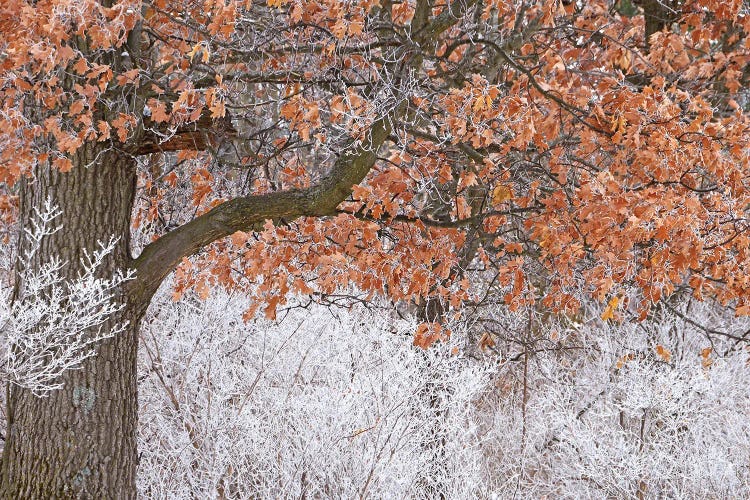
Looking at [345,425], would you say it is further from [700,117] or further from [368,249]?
[700,117]

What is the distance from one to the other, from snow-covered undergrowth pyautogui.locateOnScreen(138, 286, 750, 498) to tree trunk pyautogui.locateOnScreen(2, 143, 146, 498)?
101cm

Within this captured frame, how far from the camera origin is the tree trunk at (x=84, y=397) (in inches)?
207

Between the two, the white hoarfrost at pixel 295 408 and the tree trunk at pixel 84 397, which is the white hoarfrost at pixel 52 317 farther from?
the white hoarfrost at pixel 295 408

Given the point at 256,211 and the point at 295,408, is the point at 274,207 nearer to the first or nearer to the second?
the point at 256,211

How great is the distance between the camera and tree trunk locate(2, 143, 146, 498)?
525 cm

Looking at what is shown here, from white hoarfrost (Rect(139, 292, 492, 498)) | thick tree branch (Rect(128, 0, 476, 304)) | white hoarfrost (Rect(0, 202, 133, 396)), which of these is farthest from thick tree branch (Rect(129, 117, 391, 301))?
white hoarfrost (Rect(139, 292, 492, 498))

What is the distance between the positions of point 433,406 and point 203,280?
2297mm

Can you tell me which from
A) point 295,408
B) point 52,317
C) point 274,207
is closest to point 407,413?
point 295,408

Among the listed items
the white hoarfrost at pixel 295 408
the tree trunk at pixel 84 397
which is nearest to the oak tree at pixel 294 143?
the tree trunk at pixel 84 397

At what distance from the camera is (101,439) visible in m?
5.35

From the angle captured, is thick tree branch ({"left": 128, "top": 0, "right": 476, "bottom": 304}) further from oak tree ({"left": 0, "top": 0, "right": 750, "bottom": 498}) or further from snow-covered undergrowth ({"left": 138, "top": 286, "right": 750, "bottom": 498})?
snow-covered undergrowth ({"left": 138, "top": 286, "right": 750, "bottom": 498})

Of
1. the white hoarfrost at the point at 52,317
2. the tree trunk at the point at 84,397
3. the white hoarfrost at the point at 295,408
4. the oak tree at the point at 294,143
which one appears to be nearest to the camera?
the white hoarfrost at the point at 52,317

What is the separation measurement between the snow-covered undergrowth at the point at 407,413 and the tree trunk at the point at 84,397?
1.01 m

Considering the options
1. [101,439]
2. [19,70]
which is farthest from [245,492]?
[19,70]
